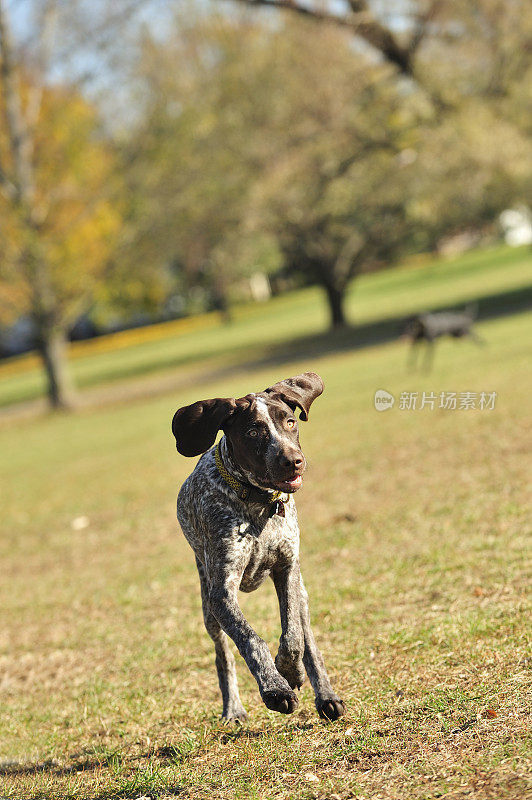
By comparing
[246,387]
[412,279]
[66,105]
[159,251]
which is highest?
[66,105]

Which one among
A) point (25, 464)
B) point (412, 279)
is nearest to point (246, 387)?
point (25, 464)

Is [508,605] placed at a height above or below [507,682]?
below

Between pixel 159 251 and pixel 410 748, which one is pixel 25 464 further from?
pixel 410 748

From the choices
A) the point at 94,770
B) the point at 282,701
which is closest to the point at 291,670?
the point at 282,701

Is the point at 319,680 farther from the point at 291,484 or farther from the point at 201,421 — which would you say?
the point at 201,421

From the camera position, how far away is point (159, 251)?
25859 mm

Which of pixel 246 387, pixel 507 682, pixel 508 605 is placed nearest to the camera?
pixel 507 682

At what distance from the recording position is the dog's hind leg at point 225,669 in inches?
181

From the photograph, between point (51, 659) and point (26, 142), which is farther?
point (26, 142)

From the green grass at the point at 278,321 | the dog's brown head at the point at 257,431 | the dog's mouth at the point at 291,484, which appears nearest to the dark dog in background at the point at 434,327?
the green grass at the point at 278,321

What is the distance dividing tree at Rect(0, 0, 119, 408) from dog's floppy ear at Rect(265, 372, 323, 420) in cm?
2019

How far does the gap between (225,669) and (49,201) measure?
74.7 feet

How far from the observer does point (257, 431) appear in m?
3.94

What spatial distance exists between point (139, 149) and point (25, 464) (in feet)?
36.2
